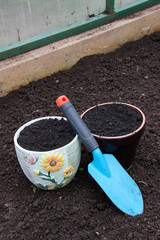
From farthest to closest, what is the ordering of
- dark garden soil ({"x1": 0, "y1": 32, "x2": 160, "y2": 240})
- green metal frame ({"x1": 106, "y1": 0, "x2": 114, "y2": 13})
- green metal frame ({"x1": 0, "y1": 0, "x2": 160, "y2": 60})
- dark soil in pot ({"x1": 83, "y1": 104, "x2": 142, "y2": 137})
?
green metal frame ({"x1": 106, "y1": 0, "x2": 114, "y2": 13})
green metal frame ({"x1": 0, "y1": 0, "x2": 160, "y2": 60})
dark soil in pot ({"x1": 83, "y1": 104, "x2": 142, "y2": 137})
dark garden soil ({"x1": 0, "y1": 32, "x2": 160, "y2": 240})

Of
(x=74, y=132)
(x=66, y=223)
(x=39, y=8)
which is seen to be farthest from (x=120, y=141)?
(x=39, y=8)

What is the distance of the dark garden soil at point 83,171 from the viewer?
1.41m

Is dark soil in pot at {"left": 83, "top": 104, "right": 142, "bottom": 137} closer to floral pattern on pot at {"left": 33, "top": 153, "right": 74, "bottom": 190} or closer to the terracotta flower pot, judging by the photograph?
the terracotta flower pot

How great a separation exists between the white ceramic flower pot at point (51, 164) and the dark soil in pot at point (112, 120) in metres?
0.15

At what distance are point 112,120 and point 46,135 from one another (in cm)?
36

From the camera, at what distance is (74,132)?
156cm

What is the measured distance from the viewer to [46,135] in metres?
1.55

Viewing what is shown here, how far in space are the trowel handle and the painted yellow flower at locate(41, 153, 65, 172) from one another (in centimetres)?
14

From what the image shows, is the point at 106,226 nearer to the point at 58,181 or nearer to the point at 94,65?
the point at 58,181

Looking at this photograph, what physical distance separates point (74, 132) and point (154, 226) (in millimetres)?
575

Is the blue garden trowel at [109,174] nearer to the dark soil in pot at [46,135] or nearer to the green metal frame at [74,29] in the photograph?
the dark soil in pot at [46,135]

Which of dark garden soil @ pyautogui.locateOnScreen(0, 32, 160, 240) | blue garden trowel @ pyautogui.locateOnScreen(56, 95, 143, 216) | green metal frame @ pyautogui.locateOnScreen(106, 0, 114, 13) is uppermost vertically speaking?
green metal frame @ pyautogui.locateOnScreen(106, 0, 114, 13)

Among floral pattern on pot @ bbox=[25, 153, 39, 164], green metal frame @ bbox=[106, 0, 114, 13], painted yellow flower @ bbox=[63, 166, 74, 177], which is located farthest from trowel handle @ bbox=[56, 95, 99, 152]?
green metal frame @ bbox=[106, 0, 114, 13]

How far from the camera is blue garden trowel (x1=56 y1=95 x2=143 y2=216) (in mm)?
1445
